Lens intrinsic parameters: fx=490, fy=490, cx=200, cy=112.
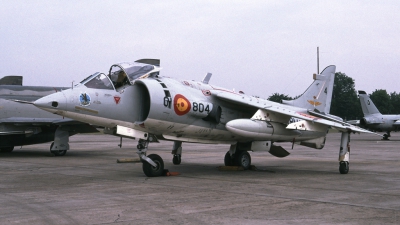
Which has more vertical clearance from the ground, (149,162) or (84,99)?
(84,99)

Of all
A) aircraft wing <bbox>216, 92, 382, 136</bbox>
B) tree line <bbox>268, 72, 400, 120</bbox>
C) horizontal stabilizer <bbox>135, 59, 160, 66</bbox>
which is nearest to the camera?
aircraft wing <bbox>216, 92, 382, 136</bbox>

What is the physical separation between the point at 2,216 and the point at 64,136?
44.2 feet

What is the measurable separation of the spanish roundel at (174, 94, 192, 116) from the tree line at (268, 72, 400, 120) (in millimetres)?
60595

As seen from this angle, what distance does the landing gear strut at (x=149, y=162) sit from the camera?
12.1m

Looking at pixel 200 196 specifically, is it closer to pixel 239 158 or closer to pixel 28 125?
pixel 239 158

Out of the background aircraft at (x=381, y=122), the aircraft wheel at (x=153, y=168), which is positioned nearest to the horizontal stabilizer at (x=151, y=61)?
the aircraft wheel at (x=153, y=168)

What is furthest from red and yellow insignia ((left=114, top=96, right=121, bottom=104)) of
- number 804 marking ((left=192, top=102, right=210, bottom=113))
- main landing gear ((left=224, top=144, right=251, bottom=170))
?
main landing gear ((left=224, top=144, right=251, bottom=170))

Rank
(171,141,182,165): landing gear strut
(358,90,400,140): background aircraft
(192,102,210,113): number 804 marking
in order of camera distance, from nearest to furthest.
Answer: (192,102,210,113): number 804 marking
(171,141,182,165): landing gear strut
(358,90,400,140): background aircraft

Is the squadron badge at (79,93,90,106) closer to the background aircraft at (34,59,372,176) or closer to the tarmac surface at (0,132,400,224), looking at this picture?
the background aircraft at (34,59,372,176)

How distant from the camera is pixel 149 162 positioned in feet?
39.6

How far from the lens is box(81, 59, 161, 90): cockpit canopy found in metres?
11.9

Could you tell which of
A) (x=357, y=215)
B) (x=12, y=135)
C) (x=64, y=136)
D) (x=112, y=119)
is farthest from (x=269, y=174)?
(x=12, y=135)

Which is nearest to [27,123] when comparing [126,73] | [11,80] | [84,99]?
A: [11,80]

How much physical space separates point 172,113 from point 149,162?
134 cm
